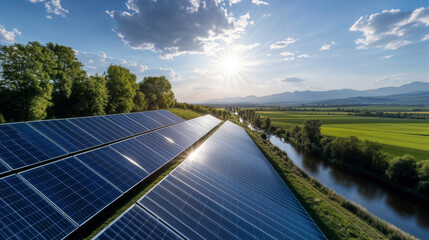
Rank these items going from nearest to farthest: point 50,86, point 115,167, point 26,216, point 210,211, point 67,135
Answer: point 26,216, point 210,211, point 115,167, point 67,135, point 50,86

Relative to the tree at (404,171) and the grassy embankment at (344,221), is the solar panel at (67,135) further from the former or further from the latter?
the tree at (404,171)

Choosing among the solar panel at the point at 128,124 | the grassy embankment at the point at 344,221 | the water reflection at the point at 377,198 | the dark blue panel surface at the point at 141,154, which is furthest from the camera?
the water reflection at the point at 377,198

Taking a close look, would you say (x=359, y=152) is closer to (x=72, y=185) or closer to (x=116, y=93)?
(x=72, y=185)

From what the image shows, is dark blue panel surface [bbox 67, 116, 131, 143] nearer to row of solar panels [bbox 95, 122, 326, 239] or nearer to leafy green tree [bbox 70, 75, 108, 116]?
row of solar panels [bbox 95, 122, 326, 239]

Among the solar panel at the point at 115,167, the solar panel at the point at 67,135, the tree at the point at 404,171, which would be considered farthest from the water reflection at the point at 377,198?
the solar panel at the point at 67,135

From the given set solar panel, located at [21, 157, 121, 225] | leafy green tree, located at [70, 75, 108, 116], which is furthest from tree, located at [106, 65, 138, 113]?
solar panel, located at [21, 157, 121, 225]

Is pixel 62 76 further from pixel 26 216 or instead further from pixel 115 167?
pixel 26 216

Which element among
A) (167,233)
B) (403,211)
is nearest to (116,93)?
(167,233)

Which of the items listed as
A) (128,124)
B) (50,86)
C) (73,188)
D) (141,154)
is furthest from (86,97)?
(73,188)
